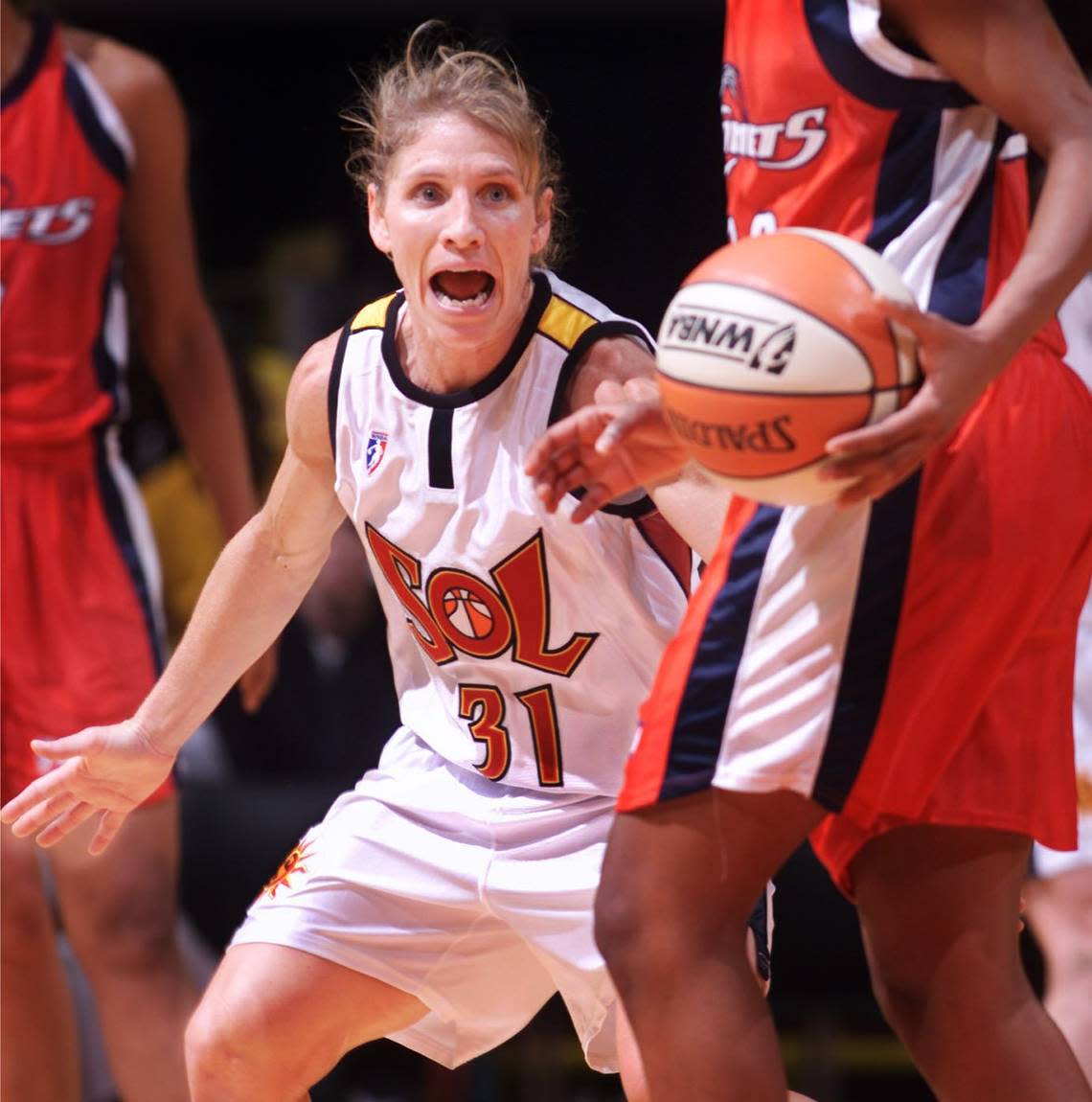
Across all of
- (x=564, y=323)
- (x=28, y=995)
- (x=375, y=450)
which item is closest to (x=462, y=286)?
(x=564, y=323)

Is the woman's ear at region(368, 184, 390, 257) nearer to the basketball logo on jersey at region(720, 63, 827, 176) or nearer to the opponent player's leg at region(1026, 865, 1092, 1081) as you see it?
the basketball logo on jersey at region(720, 63, 827, 176)

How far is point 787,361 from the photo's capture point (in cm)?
219

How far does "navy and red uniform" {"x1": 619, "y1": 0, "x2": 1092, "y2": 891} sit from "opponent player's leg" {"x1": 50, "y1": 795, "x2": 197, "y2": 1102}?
173 cm

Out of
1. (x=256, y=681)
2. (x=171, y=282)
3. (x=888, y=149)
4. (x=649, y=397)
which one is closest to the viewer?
(x=888, y=149)

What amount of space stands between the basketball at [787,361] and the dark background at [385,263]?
2.00 m

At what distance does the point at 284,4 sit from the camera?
7.36 metres

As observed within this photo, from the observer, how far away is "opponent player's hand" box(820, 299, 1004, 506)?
213cm

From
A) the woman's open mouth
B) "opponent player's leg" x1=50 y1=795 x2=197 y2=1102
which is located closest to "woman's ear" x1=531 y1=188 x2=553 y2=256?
the woman's open mouth

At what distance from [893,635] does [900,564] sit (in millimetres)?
82

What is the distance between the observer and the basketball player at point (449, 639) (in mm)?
2982

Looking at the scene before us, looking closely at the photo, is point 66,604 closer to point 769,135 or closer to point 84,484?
point 84,484

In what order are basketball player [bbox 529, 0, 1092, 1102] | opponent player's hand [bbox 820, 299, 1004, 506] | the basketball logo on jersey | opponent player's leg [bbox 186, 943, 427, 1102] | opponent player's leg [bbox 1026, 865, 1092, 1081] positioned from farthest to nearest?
opponent player's leg [bbox 1026, 865, 1092, 1081] → opponent player's leg [bbox 186, 943, 427, 1102] → the basketball logo on jersey → basketball player [bbox 529, 0, 1092, 1102] → opponent player's hand [bbox 820, 299, 1004, 506]

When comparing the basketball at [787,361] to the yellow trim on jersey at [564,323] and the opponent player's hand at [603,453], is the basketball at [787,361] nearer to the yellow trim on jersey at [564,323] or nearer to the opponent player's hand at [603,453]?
the opponent player's hand at [603,453]

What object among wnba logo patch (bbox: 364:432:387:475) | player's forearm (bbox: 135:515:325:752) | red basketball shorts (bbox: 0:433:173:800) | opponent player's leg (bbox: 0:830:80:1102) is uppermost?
wnba logo patch (bbox: 364:432:387:475)
